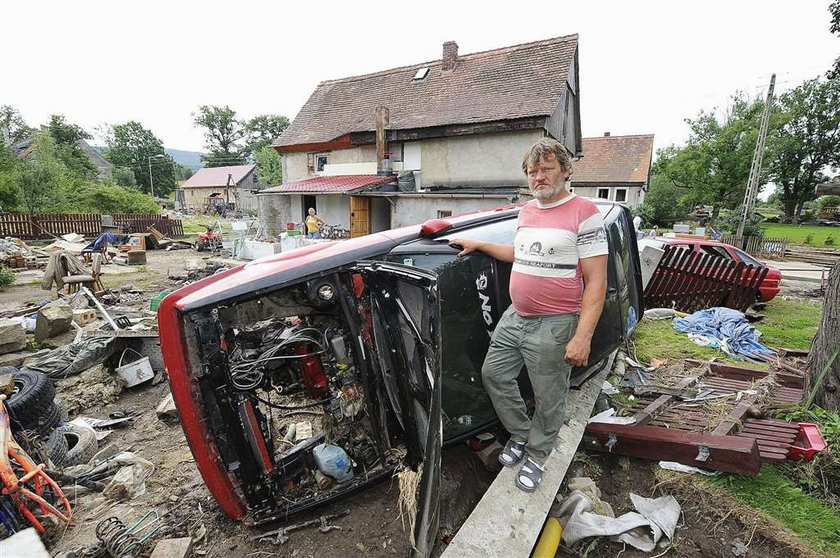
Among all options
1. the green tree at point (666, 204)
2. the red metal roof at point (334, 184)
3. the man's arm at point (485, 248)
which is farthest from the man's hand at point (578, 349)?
the green tree at point (666, 204)

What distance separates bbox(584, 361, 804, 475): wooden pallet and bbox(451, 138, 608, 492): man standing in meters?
0.88

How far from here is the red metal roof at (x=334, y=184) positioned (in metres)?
14.9

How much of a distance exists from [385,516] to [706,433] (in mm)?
2321

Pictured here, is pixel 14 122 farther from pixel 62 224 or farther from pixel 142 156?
pixel 62 224

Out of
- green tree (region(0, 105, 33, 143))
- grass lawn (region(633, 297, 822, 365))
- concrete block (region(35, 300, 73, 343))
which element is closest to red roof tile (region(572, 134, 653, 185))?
grass lawn (region(633, 297, 822, 365))

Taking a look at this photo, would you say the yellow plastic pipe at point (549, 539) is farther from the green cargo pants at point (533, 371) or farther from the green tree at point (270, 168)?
the green tree at point (270, 168)

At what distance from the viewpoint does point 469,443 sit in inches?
105

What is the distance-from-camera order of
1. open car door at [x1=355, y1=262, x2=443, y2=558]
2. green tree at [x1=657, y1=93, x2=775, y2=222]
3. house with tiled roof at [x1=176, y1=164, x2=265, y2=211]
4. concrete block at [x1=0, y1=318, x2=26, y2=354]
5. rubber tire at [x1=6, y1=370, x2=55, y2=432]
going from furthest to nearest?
house with tiled roof at [x1=176, y1=164, x2=265, y2=211] < green tree at [x1=657, y1=93, x2=775, y2=222] < concrete block at [x1=0, y1=318, x2=26, y2=354] < rubber tire at [x1=6, y1=370, x2=55, y2=432] < open car door at [x1=355, y1=262, x2=443, y2=558]

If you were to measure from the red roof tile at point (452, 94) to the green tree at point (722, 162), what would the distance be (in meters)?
14.8

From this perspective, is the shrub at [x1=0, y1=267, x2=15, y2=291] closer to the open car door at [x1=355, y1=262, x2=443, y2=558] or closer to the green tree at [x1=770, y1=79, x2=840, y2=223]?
the open car door at [x1=355, y1=262, x2=443, y2=558]

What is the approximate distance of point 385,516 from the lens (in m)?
2.29

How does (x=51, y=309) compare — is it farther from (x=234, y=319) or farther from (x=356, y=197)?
(x=356, y=197)

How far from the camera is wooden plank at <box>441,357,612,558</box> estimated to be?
1784 millimetres

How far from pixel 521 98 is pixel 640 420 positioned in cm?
1323
